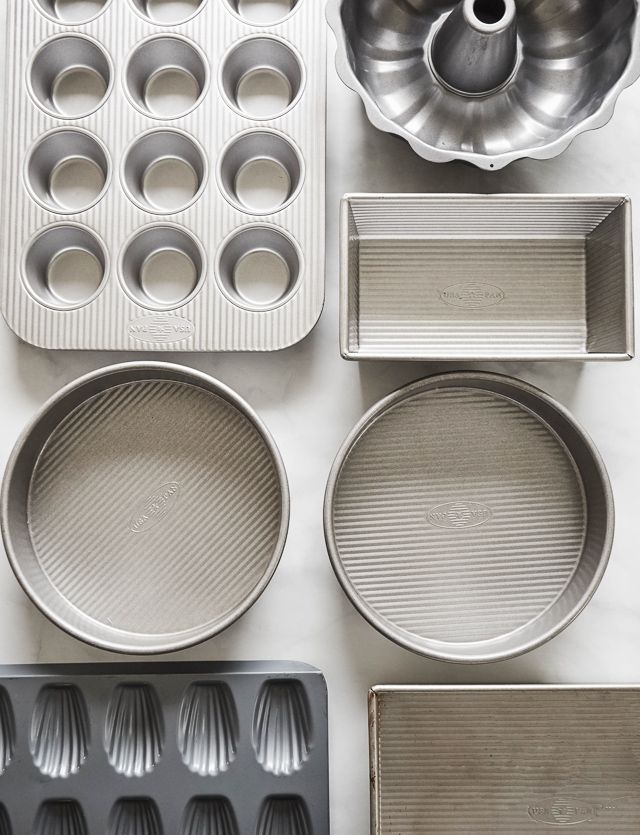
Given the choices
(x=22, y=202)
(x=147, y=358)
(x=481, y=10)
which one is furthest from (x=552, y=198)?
(x=22, y=202)

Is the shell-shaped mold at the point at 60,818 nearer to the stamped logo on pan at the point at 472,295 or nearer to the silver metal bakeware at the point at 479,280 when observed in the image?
the silver metal bakeware at the point at 479,280

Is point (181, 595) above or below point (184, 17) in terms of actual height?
below

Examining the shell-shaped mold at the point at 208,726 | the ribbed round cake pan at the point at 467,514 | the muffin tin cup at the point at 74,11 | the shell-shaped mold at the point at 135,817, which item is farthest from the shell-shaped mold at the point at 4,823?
the muffin tin cup at the point at 74,11

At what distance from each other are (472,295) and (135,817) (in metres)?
0.81

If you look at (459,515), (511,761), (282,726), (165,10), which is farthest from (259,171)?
(511,761)

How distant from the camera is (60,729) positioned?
0.94 m

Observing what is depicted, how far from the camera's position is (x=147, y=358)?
1001 millimetres

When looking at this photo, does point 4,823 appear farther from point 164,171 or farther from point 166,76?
point 166,76

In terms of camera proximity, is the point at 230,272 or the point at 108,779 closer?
the point at 108,779

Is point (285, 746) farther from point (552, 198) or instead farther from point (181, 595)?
point (552, 198)

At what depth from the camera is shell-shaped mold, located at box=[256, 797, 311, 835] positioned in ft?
2.99

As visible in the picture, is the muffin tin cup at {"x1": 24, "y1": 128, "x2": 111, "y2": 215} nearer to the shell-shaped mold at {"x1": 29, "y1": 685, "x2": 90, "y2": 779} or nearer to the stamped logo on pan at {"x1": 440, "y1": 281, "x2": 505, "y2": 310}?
the stamped logo on pan at {"x1": 440, "y1": 281, "x2": 505, "y2": 310}

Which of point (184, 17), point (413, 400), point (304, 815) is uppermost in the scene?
point (184, 17)

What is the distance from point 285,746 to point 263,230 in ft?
2.24
